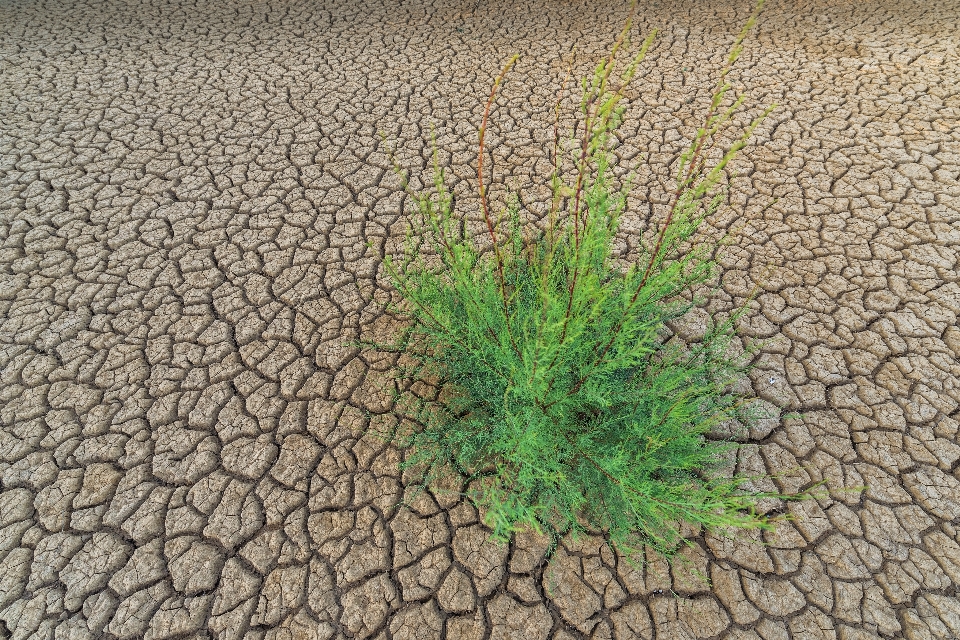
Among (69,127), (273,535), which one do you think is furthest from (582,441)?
(69,127)

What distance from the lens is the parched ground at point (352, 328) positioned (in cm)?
176

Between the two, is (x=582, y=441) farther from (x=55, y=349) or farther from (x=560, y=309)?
(x=55, y=349)

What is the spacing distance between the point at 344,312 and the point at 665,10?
446 centimetres

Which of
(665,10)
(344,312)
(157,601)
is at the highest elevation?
(665,10)

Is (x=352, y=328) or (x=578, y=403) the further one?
(x=352, y=328)

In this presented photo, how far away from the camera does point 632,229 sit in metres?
3.01

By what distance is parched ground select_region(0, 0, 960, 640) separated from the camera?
176 cm

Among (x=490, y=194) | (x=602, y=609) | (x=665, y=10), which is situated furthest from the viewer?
(x=665, y=10)

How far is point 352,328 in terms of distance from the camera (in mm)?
2539

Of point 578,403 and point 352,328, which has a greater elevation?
point 578,403

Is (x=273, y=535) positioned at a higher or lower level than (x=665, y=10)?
lower

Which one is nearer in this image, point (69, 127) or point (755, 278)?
point (755, 278)

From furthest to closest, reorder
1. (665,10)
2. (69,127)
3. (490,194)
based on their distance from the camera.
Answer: (665,10) < (69,127) < (490,194)

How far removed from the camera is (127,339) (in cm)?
249
